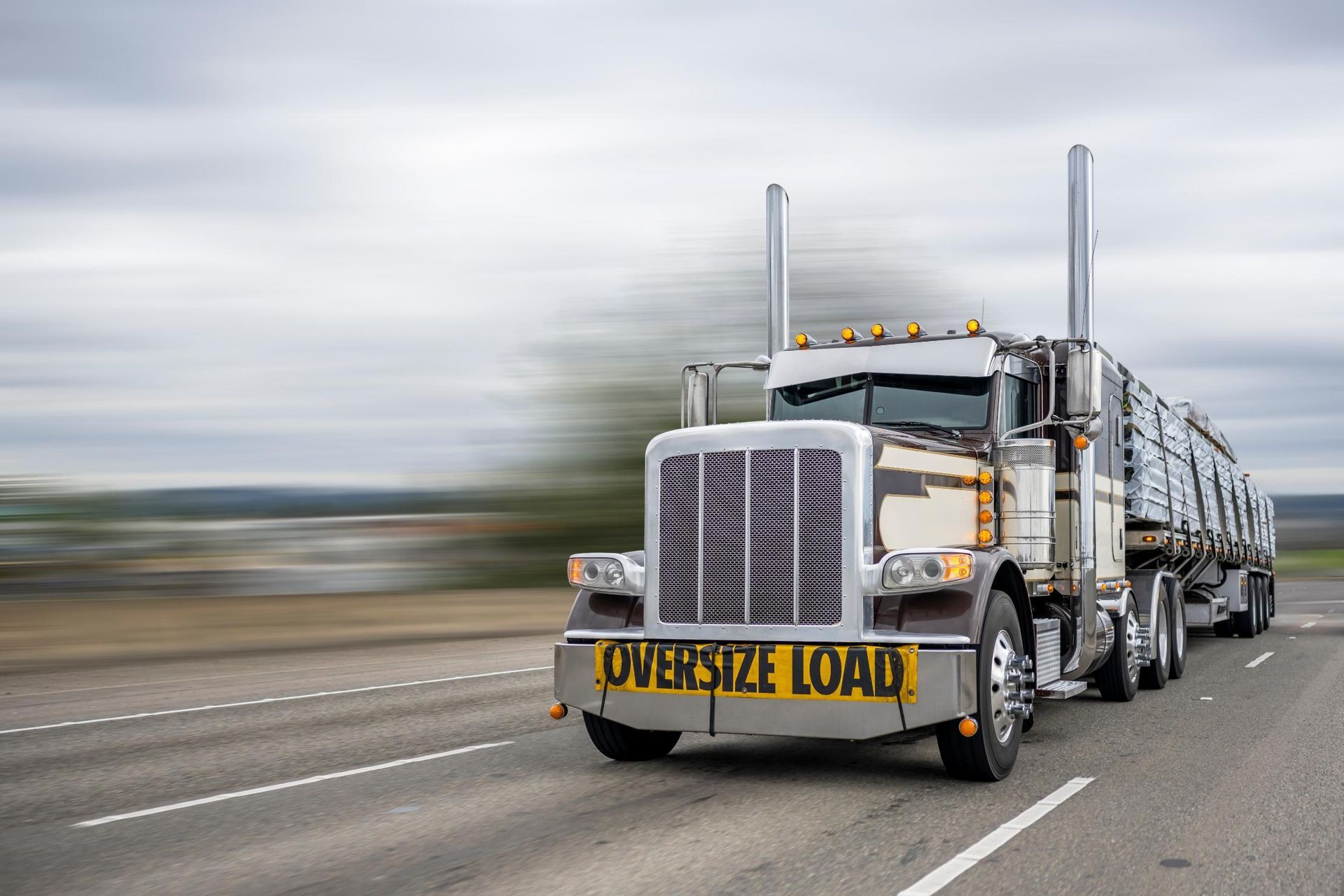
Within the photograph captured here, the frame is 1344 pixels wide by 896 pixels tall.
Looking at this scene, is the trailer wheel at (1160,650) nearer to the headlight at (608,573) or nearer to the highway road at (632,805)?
the highway road at (632,805)

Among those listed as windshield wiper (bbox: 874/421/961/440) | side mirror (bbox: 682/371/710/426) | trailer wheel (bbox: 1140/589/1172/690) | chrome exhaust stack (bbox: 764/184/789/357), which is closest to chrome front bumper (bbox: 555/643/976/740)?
windshield wiper (bbox: 874/421/961/440)

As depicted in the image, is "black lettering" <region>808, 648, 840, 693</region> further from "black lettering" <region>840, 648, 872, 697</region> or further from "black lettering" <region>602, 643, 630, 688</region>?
"black lettering" <region>602, 643, 630, 688</region>

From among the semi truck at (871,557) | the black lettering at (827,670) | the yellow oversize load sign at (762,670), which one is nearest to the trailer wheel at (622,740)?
the semi truck at (871,557)

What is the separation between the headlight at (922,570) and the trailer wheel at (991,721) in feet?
1.11

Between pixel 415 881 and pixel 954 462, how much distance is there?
15.0 ft

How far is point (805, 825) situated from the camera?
20.5 ft

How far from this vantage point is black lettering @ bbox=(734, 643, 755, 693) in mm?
7145

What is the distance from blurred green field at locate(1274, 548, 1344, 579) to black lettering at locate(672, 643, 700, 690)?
59.4 m

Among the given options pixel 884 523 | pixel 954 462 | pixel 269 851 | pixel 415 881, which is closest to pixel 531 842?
pixel 415 881

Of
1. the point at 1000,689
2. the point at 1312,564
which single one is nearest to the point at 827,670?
the point at 1000,689

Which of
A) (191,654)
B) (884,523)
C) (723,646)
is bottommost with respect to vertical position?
(191,654)

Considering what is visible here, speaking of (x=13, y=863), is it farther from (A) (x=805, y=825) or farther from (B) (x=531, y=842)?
(A) (x=805, y=825)

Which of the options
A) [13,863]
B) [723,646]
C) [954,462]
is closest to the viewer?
[13,863]

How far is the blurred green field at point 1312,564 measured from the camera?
240 feet
